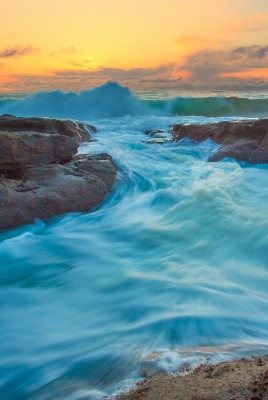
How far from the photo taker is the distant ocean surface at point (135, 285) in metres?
2.80

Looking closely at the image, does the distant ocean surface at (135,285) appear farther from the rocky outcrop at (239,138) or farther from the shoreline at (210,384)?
the rocky outcrop at (239,138)

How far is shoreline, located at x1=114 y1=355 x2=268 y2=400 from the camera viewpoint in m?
2.10

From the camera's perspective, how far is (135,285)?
4.25 meters

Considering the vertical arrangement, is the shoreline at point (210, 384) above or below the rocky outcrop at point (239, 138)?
below

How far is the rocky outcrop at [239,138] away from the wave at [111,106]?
12413 mm

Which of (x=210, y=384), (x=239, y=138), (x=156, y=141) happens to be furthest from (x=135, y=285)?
(x=156, y=141)

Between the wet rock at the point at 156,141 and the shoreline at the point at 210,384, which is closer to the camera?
the shoreline at the point at 210,384

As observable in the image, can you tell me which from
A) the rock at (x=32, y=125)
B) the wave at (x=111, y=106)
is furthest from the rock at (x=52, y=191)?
the wave at (x=111, y=106)

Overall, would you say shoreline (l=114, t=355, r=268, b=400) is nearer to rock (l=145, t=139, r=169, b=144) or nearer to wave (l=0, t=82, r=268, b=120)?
rock (l=145, t=139, r=169, b=144)

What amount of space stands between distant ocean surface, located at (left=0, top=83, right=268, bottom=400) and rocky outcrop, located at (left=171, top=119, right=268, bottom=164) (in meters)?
0.98

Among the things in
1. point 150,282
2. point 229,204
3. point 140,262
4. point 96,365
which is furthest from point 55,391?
point 229,204

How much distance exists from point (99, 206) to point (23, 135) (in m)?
1.89

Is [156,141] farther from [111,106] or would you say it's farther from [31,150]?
[111,106]

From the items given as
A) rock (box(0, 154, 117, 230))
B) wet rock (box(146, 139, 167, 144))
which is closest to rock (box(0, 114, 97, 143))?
rock (box(0, 154, 117, 230))
